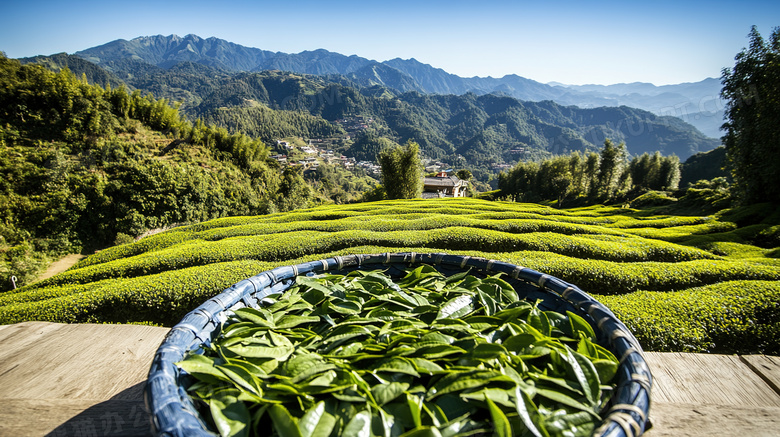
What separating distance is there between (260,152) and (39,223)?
19922 millimetres

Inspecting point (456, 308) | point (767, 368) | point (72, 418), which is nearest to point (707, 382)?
point (767, 368)

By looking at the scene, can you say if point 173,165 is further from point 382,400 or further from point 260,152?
point 382,400

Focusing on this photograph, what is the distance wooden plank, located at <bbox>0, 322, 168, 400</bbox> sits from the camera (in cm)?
164

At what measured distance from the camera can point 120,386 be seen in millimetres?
1676

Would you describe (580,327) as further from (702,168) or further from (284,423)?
(702,168)

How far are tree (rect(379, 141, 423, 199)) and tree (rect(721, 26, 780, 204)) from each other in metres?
22.0

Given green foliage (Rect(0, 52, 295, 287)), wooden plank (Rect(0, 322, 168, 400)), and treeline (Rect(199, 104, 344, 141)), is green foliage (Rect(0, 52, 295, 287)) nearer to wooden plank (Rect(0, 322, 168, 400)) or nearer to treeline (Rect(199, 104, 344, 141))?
wooden plank (Rect(0, 322, 168, 400))

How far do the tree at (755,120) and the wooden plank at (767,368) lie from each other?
1538 cm

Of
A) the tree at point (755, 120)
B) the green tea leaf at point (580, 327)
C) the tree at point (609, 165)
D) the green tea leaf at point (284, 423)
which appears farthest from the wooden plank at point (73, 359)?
the tree at point (609, 165)

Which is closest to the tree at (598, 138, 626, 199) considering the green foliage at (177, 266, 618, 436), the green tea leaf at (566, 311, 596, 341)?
the green tea leaf at (566, 311, 596, 341)

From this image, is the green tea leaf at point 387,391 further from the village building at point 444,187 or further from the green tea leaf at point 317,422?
the village building at point 444,187

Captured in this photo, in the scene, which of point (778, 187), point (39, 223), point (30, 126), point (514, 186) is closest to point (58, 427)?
point (778, 187)

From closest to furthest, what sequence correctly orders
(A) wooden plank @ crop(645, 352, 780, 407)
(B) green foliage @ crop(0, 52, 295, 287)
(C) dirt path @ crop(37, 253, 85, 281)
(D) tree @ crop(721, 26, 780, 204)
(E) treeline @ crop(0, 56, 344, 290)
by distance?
(A) wooden plank @ crop(645, 352, 780, 407), (D) tree @ crop(721, 26, 780, 204), (C) dirt path @ crop(37, 253, 85, 281), (E) treeline @ crop(0, 56, 344, 290), (B) green foliage @ crop(0, 52, 295, 287)

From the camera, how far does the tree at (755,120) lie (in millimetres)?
11766
